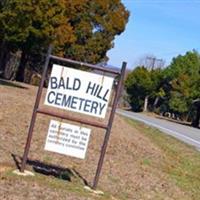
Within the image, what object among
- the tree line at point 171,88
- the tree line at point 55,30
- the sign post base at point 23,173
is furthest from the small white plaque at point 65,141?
the tree line at point 171,88

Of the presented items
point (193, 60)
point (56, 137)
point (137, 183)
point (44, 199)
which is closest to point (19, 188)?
point (44, 199)

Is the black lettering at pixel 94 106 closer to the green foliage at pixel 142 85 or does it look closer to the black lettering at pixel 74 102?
the black lettering at pixel 74 102

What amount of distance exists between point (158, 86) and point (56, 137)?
64.9m

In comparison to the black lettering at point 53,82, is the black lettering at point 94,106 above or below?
below

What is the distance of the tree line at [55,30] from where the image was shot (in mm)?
32531

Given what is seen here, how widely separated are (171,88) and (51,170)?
60508 mm

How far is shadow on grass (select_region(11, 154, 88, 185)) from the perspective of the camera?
10.5 meters

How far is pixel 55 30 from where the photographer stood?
115 feet

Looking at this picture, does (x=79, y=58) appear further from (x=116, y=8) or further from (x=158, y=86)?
(x=158, y=86)

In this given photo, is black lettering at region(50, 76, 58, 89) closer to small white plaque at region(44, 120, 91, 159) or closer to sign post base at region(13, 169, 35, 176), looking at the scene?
small white plaque at region(44, 120, 91, 159)

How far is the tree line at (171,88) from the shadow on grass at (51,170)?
52924mm

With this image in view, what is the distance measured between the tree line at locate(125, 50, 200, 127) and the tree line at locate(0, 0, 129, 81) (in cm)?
1091

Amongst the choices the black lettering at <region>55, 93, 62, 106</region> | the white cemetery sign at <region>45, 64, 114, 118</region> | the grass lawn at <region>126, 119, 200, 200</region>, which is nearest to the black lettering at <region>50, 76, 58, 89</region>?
the white cemetery sign at <region>45, 64, 114, 118</region>

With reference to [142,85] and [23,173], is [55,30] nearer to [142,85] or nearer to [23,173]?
[23,173]
